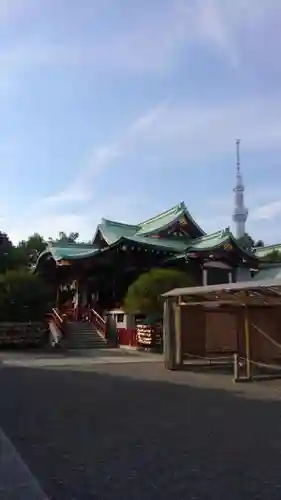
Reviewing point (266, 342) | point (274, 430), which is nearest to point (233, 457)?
point (274, 430)

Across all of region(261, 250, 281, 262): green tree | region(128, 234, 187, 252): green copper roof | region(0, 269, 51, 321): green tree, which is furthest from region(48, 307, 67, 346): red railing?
region(261, 250, 281, 262): green tree

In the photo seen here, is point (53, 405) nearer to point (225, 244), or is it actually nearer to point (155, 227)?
point (225, 244)

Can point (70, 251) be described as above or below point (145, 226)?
below

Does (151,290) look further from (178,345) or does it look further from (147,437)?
(147,437)

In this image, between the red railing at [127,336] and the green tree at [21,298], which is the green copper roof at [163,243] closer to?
the red railing at [127,336]

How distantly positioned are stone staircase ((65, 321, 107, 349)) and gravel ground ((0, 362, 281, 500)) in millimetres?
13821

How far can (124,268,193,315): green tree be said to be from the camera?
90.3 ft

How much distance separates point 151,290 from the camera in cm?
2761

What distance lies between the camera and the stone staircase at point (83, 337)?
28.1 meters

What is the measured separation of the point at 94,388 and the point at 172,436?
5.43 meters

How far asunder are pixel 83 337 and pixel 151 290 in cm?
425

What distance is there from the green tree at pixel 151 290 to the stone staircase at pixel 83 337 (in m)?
2.45

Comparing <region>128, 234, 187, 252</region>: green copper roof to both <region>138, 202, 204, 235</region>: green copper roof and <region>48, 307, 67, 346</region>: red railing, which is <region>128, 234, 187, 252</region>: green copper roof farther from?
<region>48, 307, 67, 346</region>: red railing

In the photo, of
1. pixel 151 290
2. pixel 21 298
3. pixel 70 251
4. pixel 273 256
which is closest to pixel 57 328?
pixel 21 298
